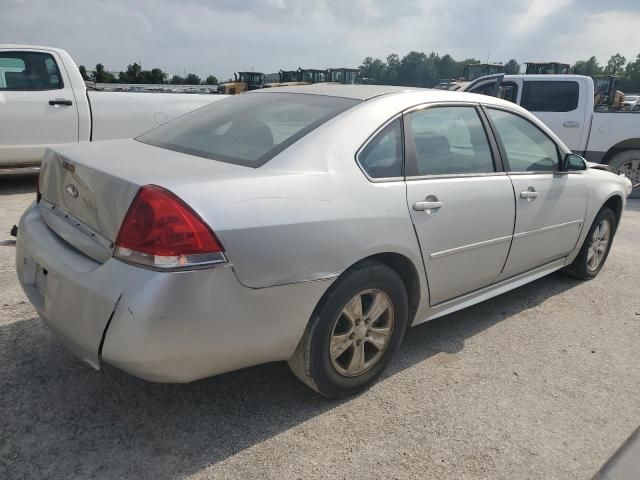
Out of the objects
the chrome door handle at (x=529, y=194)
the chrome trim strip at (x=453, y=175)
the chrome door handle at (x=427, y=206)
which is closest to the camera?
the chrome door handle at (x=427, y=206)

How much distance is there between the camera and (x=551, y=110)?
8969 mm

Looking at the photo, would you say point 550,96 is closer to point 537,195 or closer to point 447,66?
point 537,195

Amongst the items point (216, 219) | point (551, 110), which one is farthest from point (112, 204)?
point (551, 110)

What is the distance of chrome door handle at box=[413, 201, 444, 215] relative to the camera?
2.74 meters

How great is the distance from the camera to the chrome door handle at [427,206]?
8.99 feet

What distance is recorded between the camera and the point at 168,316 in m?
1.97

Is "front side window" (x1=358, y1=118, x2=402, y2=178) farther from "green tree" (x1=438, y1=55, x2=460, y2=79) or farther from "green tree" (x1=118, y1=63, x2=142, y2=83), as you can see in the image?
"green tree" (x1=438, y1=55, x2=460, y2=79)

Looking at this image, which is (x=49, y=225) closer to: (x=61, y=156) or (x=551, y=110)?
(x=61, y=156)

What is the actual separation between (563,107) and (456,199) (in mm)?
7059

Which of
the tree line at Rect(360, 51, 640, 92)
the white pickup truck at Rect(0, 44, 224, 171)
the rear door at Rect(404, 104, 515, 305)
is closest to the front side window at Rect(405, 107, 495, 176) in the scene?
the rear door at Rect(404, 104, 515, 305)

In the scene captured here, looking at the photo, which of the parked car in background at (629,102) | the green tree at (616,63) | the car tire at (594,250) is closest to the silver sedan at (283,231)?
the car tire at (594,250)

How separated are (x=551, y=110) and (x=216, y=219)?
839 centimetres

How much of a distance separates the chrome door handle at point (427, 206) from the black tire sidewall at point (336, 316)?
0.35 meters

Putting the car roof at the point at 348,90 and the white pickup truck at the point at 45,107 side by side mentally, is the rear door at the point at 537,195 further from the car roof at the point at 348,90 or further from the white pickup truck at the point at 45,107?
the white pickup truck at the point at 45,107
